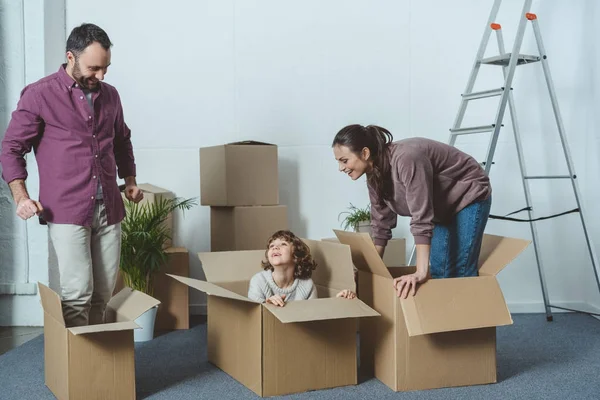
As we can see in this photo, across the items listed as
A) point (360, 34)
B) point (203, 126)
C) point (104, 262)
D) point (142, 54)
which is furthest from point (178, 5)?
point (104, 262)

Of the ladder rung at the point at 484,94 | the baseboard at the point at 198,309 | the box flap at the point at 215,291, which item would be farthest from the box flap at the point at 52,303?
the ladder rung at the point at 484,94

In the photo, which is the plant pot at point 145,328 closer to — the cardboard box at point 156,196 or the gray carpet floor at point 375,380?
the gray carpet floor at point 375,380

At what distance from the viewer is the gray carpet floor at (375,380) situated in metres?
2.32

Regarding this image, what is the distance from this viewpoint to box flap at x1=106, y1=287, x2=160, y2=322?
89.9 inches

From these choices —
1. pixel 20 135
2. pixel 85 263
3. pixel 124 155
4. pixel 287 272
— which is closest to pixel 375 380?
pixel 287 272

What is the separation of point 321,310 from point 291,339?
161 millimetres

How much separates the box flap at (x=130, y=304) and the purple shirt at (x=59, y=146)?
1.07 feet

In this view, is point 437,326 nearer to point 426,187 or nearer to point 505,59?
point 426,187

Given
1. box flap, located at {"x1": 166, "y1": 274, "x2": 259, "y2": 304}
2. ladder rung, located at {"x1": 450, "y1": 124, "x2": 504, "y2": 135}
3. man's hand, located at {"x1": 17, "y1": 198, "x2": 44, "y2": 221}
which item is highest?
ladder rung, located at {"x1": 450, "y1": 124, "x2": 504, "y2": 135}

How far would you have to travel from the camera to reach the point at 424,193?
7.30 feet

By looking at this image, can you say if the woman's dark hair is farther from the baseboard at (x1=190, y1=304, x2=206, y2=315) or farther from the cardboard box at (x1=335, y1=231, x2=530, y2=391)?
the baseboard at (x1=190, y1=304, x2=206, y2=315)

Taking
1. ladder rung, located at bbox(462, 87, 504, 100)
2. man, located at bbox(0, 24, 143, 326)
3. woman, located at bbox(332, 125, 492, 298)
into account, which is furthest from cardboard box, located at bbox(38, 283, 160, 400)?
ladder rung, located at bbox(462, 87, 504, 100)

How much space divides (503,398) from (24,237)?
2.46m

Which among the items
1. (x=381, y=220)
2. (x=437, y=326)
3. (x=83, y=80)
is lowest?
(x=437, y=326)
